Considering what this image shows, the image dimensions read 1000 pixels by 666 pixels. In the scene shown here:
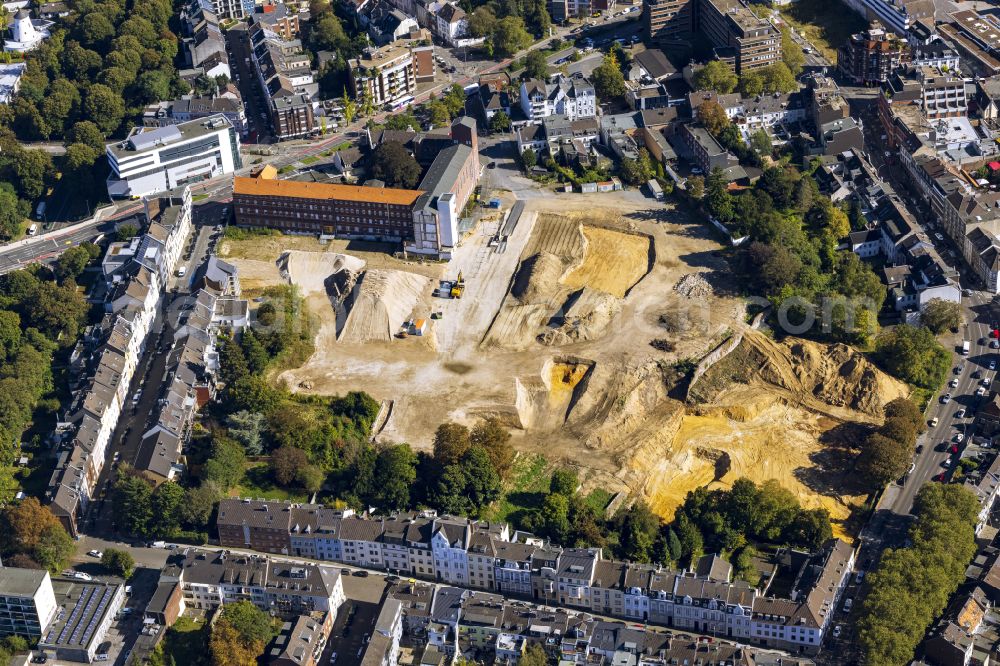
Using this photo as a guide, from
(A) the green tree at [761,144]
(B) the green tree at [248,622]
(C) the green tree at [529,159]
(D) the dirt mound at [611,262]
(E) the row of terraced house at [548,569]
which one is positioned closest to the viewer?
(B) the green tree at [248,622]

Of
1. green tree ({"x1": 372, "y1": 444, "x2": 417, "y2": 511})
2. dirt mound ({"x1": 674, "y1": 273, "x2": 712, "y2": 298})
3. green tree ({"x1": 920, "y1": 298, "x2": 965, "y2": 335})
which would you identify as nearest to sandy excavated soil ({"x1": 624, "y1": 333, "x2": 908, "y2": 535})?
dirt mound ({"x1": 674, "y1": 273, "x2": 712, "y2": 298})

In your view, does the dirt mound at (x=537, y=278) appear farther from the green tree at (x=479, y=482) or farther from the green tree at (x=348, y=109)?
the green tree at (x=348, y=109)

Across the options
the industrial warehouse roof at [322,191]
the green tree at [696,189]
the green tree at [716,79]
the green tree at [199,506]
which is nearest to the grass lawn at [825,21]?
the green tree at [716,79]

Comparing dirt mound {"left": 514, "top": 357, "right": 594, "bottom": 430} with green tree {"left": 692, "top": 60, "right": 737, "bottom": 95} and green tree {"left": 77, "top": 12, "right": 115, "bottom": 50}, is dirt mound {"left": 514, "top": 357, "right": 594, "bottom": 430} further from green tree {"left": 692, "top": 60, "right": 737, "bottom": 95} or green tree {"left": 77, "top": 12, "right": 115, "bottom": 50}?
green tree {"left": 77, "top": 12, "right": 115, "bottom": 50}

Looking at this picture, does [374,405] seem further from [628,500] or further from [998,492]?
[998,492]

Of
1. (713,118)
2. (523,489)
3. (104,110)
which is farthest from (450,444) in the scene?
(104,110)

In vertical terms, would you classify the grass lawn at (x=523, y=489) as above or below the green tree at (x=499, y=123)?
below

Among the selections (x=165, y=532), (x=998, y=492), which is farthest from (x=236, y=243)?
(x=998, y=492)
